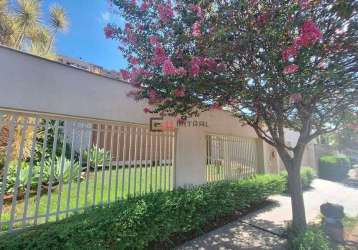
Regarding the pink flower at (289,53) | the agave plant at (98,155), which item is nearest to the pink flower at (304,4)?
the pink flower at (289,53)

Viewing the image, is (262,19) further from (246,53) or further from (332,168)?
(332,168)

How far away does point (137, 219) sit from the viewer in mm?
4500

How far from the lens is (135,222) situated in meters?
4.48

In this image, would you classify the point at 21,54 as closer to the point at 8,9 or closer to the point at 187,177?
the point at 187,177

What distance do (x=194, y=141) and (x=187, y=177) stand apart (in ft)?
4.03

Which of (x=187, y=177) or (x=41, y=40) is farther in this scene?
(x=41, y=40)

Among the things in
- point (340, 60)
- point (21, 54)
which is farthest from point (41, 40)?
point (340, 60)

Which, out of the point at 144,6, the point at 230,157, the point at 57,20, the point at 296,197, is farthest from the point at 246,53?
the point at 57,20

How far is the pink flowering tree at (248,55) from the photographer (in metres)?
4.07

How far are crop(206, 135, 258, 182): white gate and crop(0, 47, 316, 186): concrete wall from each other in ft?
2.94

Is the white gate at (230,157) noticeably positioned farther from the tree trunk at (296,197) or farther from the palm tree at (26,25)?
the palm tree at (26,25)

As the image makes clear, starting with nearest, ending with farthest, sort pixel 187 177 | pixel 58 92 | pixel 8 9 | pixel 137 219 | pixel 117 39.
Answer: pixel 137 219 < pixel 58 92 < pixel 117 39 < pixel 187 177 < pixel 8 9

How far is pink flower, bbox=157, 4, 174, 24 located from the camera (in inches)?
182

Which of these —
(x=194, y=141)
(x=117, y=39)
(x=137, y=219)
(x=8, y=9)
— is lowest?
(x=137, y=219)
